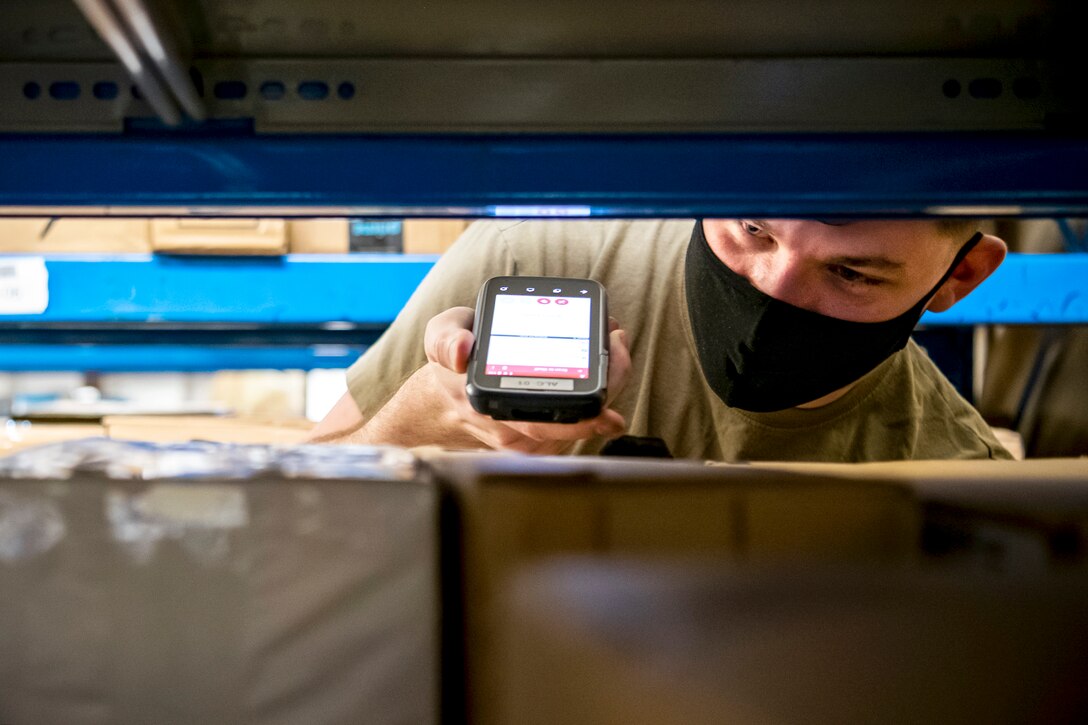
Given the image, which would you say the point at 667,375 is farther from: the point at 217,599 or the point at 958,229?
the point at 217,599

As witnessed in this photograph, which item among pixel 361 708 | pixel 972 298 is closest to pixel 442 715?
pixel 361 708

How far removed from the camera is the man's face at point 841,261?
85 centimetres

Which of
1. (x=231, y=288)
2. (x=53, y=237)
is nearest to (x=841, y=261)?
(x=231, y=288)

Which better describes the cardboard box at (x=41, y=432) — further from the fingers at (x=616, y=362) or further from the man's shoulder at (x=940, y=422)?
the man's shoulder at (x=940, y=422)

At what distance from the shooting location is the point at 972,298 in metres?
1.32

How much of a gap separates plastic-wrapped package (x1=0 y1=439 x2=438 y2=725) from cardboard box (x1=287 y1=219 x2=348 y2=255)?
1.03 m

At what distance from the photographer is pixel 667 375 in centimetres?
130

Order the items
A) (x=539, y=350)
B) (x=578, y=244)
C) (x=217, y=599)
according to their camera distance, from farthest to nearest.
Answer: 1. (x=578, y=244)
2. (x=539, y=350)
3. (x=217, y=599)

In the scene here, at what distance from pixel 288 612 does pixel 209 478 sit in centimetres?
10

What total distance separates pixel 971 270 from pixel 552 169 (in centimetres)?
72

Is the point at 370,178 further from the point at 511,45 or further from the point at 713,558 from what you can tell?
the point at 713,558

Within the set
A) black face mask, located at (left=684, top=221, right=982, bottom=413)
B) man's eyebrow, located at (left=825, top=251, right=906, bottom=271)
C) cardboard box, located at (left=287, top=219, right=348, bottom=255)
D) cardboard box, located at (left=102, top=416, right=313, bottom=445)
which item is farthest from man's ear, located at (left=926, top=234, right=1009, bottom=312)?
cardboard box, located at (left=287, top=219, right=348, bottom=255)

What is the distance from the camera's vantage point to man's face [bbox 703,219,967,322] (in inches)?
33.5

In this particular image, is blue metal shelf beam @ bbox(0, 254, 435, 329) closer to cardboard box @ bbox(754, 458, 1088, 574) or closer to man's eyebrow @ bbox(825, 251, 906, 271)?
man's eyebrow @ bbox(825, 251, 906, 271)
